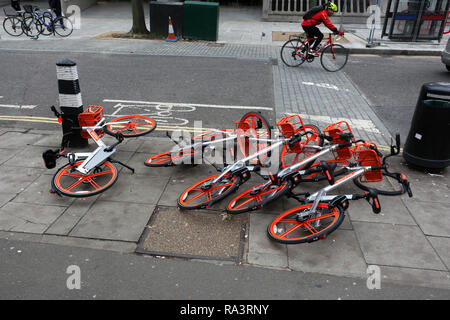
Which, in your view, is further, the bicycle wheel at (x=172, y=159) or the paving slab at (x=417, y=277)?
the bicycle wheel at (x=172, y=159)

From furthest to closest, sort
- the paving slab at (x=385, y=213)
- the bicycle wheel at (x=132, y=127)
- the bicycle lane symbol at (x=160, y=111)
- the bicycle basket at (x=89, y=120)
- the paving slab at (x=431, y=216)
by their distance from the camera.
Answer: the bicycle lane symbol at (x=160, y=111), the bicycle wheel at (x=132, y=127), the bicycle basket at (x=89, y=120), the paving slab at (x=385, y=213), the paving slab at (x=431, y=216)

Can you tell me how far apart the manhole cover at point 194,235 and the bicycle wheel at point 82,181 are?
883 millimetres

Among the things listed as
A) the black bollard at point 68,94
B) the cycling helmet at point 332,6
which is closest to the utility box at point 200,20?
the cycling helmet at point 332,6

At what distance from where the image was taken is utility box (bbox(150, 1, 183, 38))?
15.3 meters

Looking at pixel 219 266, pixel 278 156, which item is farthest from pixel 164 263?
pixel 278 156

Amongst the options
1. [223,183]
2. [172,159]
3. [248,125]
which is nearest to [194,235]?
[223,183]

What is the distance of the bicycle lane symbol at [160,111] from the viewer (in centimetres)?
736

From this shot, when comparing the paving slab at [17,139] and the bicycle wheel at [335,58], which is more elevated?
the bicycle wheel at [335,58]

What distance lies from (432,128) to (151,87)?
21.4ft

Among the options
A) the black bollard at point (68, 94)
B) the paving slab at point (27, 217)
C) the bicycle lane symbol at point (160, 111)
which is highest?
the black bollard at point (68, 94)

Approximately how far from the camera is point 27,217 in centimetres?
421

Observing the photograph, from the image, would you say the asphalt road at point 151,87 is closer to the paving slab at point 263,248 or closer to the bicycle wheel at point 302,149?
the bicycle wheel at point 302,149

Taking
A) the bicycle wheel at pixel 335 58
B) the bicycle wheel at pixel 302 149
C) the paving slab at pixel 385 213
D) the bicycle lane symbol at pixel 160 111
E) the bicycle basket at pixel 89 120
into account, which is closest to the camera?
the paving slab at pixel 385 213

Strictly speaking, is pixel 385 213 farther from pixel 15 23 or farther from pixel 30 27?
pixel 15 23
